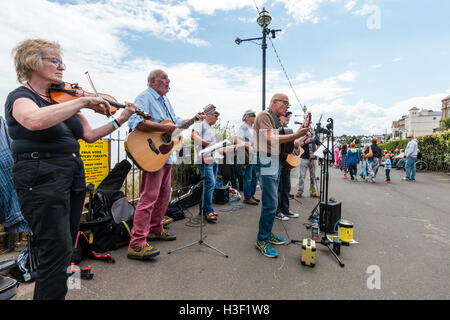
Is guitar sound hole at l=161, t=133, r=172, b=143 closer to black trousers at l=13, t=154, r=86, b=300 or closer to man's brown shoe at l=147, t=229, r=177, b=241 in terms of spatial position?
man's brown shoe at l=147, t=229, r=177, b=241

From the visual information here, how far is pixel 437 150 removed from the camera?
42.1 ft

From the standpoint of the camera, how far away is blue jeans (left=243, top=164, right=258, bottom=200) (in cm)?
548

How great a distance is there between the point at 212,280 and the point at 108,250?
1527 mm

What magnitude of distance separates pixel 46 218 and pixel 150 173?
1.41 meters

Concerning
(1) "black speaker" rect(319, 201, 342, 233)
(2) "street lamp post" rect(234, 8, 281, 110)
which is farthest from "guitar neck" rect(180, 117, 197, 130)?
(2) "street lamp post" rect(234, 8, 281, 110)

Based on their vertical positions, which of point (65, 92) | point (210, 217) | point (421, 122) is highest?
point (421, 122)

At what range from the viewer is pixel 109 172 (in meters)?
3.64

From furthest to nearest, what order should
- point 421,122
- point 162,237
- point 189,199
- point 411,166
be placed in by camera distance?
point 421,122
point 411,166
point 189,199
point 162,237

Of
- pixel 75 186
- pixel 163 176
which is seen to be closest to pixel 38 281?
A: pixel 75 186

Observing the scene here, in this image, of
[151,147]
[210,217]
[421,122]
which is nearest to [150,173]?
[151,147]

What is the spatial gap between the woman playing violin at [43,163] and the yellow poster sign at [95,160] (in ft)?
6.77

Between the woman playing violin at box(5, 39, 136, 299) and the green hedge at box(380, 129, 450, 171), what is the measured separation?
1593 centimetres

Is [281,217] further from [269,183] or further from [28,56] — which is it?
[28,56]
